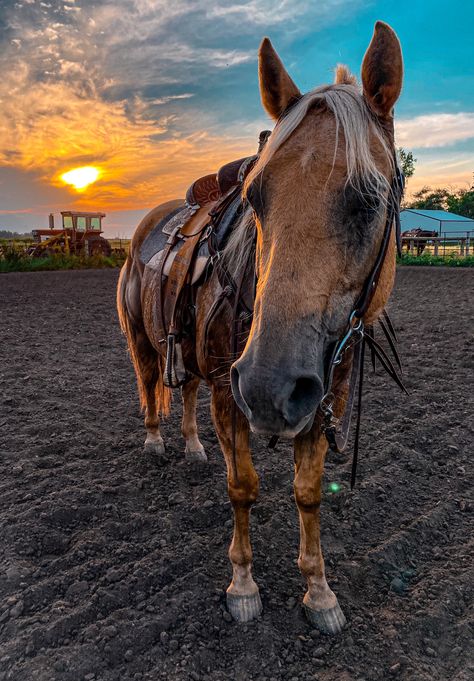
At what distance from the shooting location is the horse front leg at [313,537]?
2.17 meters

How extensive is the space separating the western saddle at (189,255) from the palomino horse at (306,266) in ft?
0.64

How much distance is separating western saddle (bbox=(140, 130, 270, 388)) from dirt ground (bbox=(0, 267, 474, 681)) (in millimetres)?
992

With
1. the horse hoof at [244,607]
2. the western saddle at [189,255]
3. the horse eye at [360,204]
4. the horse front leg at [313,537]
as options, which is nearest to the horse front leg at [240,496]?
the horse hoof at [244,607]

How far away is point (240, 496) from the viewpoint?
7.53ft

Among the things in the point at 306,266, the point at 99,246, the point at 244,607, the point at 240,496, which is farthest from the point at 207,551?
the point at 99,246

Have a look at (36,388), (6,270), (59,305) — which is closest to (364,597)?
(36,388)

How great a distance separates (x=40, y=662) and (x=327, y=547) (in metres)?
1.54

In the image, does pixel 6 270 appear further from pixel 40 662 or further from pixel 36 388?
pixel 40 662

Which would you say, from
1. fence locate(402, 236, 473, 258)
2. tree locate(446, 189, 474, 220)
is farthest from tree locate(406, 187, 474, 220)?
fence locate(402, 236, 473, 258)

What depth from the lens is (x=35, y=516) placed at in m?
2.85

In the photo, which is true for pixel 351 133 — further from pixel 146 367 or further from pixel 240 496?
pixel 146 367

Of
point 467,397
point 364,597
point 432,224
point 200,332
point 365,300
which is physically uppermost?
point 432,224

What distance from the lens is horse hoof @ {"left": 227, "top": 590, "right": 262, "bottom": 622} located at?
2.20m

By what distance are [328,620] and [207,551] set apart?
77 cm
